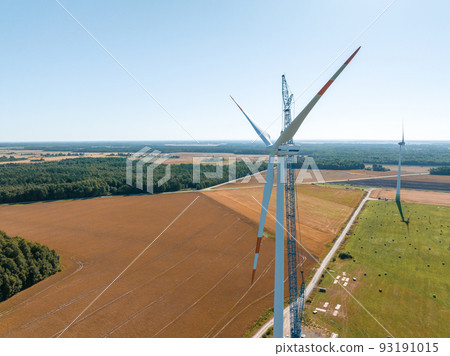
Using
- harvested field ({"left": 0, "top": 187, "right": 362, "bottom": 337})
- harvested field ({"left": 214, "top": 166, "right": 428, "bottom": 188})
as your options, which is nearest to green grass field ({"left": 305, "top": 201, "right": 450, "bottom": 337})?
harvested field ({"left": 0, "top": 187, "right": 362, "bottom": 337})

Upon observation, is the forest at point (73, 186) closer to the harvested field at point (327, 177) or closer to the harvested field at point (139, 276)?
the harvested field at point (327, 177)

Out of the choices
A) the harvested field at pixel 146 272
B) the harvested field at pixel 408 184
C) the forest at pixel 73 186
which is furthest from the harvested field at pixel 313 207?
the harvested field at pixel 408 184

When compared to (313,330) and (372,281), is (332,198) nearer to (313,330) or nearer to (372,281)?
(372,281)

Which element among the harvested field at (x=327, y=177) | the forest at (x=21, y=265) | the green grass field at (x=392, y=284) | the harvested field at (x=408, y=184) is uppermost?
the harvested field at (x=327, y=177)

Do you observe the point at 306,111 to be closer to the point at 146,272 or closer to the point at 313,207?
the point at 146,272

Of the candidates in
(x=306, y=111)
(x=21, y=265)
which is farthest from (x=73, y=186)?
(x=306, y=111)
